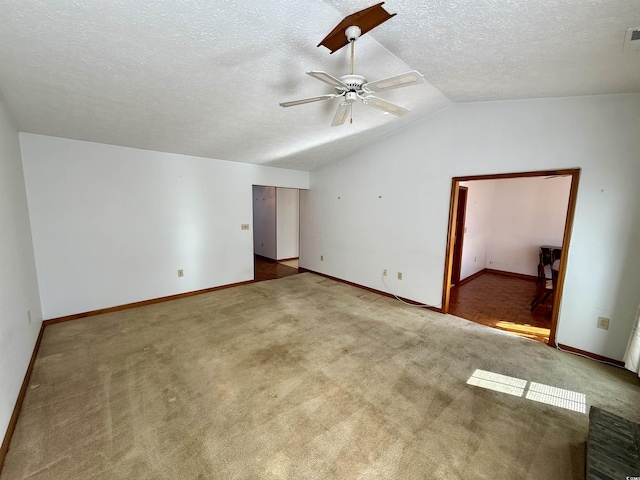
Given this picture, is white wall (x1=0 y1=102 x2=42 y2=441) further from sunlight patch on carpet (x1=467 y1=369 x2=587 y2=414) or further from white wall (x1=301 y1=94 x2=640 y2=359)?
white wall (x1=301 y1=94 x2=640 y2=359)

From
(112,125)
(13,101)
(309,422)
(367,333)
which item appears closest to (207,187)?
(112,125)

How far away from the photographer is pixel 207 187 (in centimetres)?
436

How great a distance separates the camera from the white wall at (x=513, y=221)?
531 cm

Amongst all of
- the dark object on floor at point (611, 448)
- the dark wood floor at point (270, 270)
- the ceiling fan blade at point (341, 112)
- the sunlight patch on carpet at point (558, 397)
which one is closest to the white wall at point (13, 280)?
the ceiling fan blade at point (341, 112)

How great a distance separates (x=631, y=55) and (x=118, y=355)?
195 inches

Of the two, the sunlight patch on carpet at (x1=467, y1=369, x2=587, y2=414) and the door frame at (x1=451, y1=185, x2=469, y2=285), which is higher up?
the door frame at (x1=451, y1=185, x2=469, y2=285)

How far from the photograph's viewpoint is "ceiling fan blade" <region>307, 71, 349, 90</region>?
161 centimetres

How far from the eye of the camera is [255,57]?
207 centimetres

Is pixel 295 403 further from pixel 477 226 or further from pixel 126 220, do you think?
pixel 477 226

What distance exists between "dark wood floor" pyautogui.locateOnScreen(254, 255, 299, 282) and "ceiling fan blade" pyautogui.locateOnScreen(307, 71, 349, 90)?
416 cm

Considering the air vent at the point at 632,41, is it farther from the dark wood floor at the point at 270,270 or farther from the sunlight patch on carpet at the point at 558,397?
the dark wood floor at the point at 270,270

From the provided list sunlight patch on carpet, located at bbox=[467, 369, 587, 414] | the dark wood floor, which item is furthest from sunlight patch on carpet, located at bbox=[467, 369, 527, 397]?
the dark wood floor

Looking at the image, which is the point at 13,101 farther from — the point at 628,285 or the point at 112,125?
the point at 628,285

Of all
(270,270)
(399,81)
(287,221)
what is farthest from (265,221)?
(399,81)
